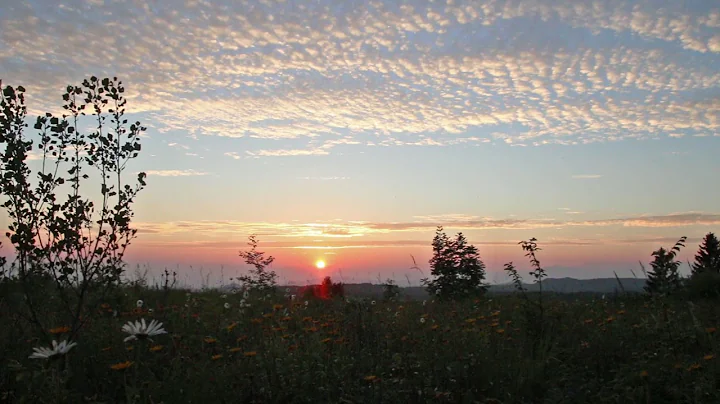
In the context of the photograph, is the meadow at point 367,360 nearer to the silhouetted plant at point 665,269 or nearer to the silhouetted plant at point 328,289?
the silhouetted plant at point 665,269

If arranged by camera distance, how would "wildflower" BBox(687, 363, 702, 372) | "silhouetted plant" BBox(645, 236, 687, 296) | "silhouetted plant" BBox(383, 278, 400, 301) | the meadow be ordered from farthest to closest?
"silhouetted plant" BBox(383, 278, 400, 301) < "silhouetted plant" BBox(645, 236, 687, 296) < "wildflower" BBox(687, 363, 702, 372) < the meadow

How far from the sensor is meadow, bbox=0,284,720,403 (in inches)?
169

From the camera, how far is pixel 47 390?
144 inches

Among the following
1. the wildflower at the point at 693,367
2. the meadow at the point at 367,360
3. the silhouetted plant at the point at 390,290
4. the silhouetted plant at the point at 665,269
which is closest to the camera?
the meadow at the point at 367,360

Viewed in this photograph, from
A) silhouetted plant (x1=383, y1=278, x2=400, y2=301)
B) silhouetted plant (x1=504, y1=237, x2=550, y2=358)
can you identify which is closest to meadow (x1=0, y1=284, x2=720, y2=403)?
silhouetted plant (x1=504, y1=237, x2=550, y2=358)

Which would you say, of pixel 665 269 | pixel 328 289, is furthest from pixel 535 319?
pixel 328 289

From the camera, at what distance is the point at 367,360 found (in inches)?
208

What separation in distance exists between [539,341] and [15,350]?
497cm

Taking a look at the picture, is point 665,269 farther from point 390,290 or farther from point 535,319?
point 390,290

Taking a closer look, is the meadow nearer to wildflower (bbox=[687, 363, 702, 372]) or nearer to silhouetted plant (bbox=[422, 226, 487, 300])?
wildflower (bbox=[687, 363, 702, 372])

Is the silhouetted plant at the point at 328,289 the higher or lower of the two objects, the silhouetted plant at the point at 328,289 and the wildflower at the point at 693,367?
the higher

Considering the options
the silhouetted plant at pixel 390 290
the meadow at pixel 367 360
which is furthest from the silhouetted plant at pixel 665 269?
the silhouetted plant at pixel 390 290

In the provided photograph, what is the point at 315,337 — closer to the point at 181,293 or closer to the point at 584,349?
the point at 584,349

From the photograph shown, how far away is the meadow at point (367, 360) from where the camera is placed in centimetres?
429
